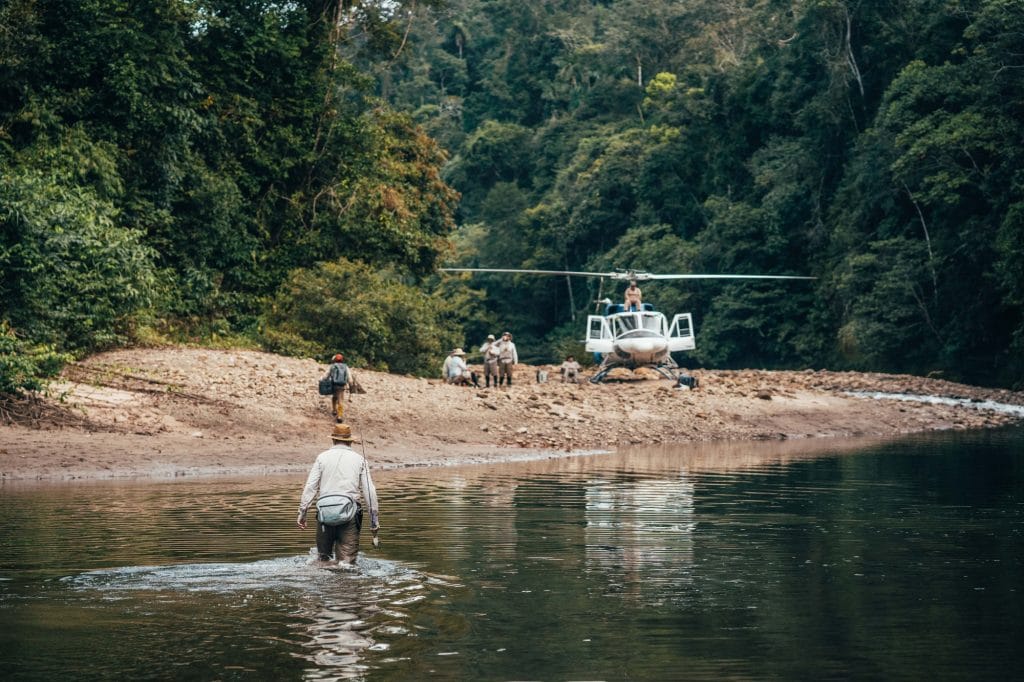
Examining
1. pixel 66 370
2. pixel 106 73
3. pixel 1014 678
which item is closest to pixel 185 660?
pixel 1014 678

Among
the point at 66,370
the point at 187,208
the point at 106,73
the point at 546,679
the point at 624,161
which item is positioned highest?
the point at 624,161

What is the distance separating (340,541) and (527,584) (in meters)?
1.80

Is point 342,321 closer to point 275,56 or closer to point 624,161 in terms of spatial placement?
point 275,56

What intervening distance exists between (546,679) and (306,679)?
5.16 feet

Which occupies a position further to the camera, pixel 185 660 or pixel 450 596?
pixel 450 596

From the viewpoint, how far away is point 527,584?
12.8m

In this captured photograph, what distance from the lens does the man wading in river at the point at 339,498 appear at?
1277cm

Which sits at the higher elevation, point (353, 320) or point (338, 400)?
point (353, 320)

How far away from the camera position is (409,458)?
83.1 ft

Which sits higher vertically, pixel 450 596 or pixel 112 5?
pixel 112 5

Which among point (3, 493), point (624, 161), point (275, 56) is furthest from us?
point (624, 161)

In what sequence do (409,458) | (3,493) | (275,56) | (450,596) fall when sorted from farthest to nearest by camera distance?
1. (275,56)
2. (409,458)
3. (3,493)
4. (450,596)

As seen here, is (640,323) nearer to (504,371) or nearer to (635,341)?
(635,341)

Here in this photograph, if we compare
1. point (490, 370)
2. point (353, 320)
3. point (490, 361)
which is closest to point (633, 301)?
point (490, 361)
